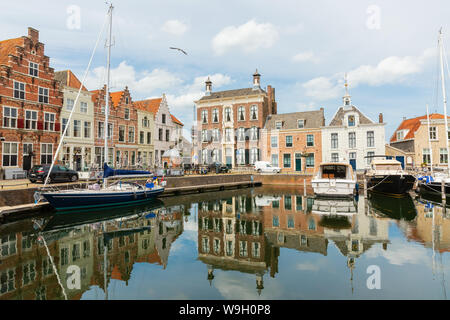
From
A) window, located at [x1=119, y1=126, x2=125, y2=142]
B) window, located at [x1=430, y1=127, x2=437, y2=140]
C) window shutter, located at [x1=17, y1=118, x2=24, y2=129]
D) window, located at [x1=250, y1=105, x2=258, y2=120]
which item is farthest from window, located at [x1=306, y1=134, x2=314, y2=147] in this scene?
window shutter, located at [x1=17, y1=118, x2=24, y2=129]

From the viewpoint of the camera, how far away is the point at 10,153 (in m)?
26.2

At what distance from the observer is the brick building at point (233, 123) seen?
46.6 meters

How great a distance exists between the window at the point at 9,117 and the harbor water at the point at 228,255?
568 inches

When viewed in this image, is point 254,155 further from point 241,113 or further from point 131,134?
point 131,134

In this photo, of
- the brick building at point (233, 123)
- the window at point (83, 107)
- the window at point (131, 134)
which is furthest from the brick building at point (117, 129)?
the brick building at point (233, 123)

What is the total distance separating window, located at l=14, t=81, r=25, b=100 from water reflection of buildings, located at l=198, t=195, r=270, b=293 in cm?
2209

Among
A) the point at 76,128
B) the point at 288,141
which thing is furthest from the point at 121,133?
the point at 288,141

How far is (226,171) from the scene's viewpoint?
4009cm

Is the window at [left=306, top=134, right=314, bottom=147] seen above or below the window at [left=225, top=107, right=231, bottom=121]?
below

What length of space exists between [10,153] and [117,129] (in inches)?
537

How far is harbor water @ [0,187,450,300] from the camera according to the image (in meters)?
7.76

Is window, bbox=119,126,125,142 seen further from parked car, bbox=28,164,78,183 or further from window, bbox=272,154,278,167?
window, bbox=272,154,278,167

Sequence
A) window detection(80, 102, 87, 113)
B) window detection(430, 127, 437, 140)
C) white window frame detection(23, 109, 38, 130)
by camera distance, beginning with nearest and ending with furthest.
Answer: white window frame detection(23, 109, 38, 130)
window detection(80, 102, 87, 113)
window detection(430, 127, 437, 140)
